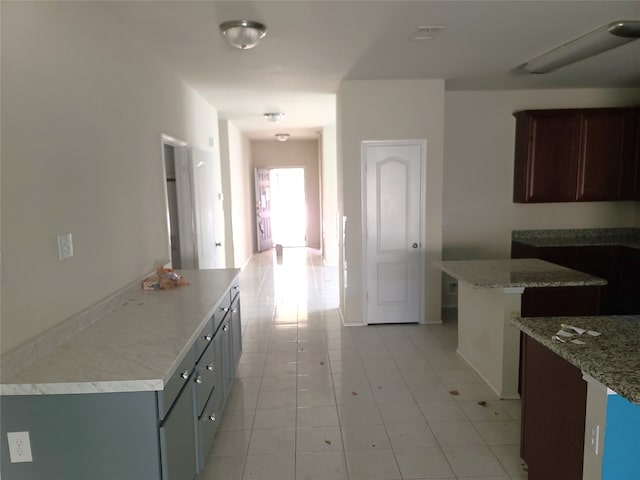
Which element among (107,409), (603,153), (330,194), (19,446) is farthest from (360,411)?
(330,194)

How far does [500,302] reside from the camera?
10.4 feet

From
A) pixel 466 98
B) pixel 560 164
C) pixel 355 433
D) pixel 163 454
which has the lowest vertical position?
pixel 355 433

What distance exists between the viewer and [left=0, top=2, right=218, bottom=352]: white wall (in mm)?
1755

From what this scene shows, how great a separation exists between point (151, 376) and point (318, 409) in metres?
1.74

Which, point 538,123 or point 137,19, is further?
point 538,123

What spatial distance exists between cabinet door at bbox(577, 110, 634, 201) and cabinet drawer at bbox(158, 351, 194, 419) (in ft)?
15.7

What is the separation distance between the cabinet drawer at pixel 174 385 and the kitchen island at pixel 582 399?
1583 millimetres

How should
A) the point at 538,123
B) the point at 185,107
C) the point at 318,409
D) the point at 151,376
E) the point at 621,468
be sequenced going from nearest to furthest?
the point at 621,468
the point at 151,376
the point at 318,409
the point at 185,107
the point at 538,123

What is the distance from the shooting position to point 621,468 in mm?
1544

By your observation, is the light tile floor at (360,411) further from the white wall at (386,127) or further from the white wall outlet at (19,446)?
the white wall at (386,127)

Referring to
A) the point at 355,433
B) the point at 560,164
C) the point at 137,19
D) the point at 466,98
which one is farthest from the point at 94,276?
the point at 560,164

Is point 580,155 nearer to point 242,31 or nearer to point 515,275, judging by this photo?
point 515,275

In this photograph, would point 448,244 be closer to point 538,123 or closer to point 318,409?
point 538,123

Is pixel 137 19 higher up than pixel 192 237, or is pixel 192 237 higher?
pixel 137 19
